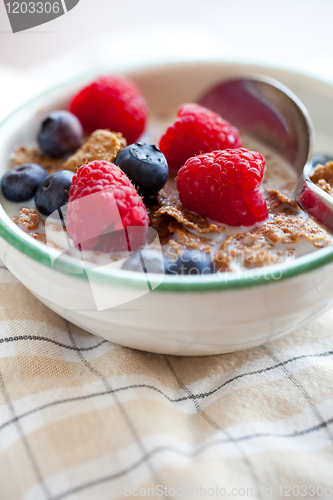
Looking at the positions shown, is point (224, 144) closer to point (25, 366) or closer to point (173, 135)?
point (173, 135)

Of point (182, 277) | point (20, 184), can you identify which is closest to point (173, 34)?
point (20, 184)

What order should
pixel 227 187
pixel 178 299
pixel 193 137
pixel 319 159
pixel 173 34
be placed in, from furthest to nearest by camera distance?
pixel 173 34
pixel 319 159
pixel 193 137
pixel 227 187
pixel 178 299

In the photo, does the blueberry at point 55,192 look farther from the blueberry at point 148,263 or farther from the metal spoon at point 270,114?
the metal spoon at point 270,114

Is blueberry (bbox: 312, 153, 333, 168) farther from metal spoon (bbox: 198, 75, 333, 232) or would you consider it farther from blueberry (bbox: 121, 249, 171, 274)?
blueberry (bbox: 121, 249, 171, 274)

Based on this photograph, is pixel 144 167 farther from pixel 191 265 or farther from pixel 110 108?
pixel 110 108

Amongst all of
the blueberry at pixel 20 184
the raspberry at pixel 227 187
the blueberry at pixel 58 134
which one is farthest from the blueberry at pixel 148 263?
the blueberry at pixel 58 134

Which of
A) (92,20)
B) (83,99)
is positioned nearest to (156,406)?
(83,99)
